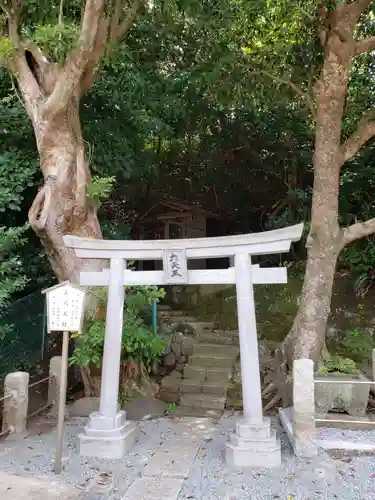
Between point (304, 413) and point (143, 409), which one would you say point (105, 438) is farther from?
point (304, 413)

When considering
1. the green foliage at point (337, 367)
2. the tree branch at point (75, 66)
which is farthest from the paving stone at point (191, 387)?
the tree branch at point (75, 66)

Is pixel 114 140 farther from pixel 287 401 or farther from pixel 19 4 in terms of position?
pixel 287 401

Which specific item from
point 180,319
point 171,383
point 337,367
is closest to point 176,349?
point 171,383

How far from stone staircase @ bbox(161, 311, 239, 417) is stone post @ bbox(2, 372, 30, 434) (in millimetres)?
2911

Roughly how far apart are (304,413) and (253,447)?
0.81 metres

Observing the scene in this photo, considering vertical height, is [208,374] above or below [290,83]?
below

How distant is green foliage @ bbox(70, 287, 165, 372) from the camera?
6.95 meters

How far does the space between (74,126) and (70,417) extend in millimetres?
5210

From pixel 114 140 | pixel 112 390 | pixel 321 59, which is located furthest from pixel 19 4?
pixel 112 390

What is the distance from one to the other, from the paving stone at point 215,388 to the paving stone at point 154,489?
153 inches

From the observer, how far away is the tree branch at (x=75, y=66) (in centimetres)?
680

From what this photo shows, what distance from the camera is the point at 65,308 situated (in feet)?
17.6

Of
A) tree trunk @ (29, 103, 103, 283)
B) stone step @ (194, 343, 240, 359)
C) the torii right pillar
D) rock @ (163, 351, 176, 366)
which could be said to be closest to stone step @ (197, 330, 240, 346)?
stone step @ (194, 343, 240, 359)

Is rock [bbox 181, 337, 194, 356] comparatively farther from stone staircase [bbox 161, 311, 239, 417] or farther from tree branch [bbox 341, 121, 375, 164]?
tree branch [bbox 341, 121, 375, 164]
